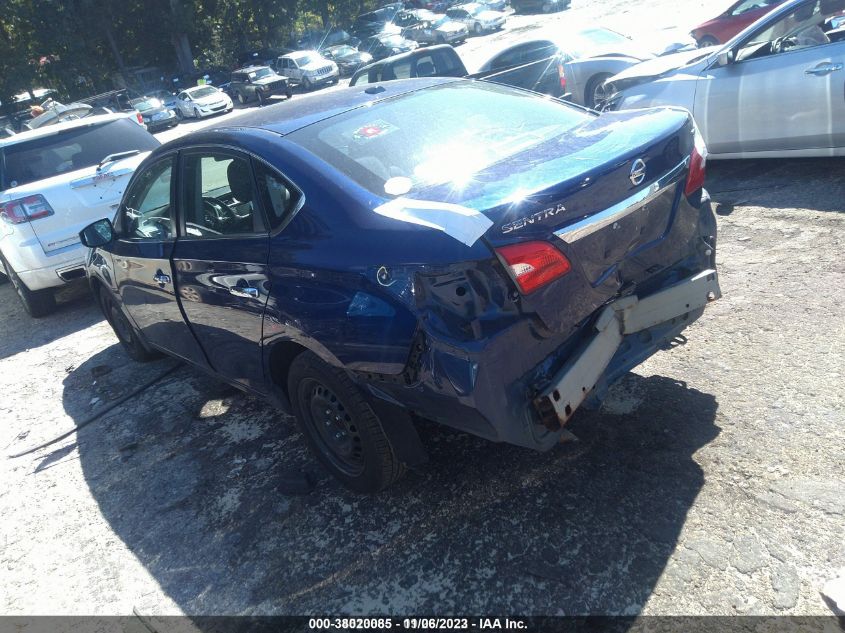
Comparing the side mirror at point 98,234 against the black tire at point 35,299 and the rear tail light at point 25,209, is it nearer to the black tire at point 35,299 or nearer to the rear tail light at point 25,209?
the rear tail light at point 25,209

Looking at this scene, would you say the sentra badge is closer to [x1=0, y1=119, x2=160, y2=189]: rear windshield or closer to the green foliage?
[x1=0, y1=119, x2=160, y2=189]: rear windshield

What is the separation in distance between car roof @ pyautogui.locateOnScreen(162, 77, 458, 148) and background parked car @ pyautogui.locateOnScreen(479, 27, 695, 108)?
6371mm

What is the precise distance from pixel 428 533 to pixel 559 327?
3.64 ft

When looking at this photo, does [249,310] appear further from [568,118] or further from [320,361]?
[568,118]

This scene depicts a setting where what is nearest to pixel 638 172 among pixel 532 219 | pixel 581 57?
pixel 532 219

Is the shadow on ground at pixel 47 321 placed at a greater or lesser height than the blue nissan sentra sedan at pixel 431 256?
lesser

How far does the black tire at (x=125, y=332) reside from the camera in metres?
5.61

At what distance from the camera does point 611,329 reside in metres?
2.97

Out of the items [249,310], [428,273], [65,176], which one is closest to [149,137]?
[65,176]

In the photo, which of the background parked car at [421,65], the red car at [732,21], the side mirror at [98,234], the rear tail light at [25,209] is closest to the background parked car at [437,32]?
the red car at [732,21]

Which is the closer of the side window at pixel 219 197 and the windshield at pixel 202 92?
the side window at pixel 219 197

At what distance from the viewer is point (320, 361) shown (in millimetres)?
3203

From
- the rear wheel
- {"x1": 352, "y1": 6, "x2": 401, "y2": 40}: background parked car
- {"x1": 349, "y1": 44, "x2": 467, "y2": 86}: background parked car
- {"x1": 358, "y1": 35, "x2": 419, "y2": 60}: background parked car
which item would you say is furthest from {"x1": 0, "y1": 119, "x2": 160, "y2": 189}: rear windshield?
{"x1": 352, "y1": 6, "x2": 401, "y2": 40}: background parked car

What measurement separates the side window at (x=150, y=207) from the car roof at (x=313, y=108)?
0.77 ft
